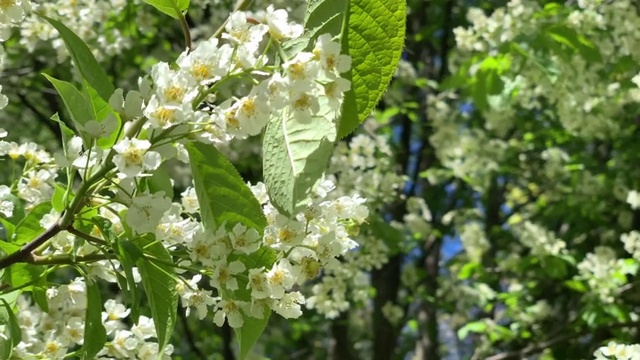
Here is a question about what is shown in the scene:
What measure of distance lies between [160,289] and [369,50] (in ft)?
1.79

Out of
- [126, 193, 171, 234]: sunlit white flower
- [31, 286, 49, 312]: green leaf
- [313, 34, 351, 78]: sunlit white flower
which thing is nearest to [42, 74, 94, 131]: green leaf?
[126, 193, 171, 234]: sunlit white flower

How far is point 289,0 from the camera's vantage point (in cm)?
353

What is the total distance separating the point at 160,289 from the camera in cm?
131

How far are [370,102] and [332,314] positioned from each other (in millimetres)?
3017

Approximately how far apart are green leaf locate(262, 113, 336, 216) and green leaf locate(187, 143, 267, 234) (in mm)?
109

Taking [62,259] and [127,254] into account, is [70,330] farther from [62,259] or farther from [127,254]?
[127,254]

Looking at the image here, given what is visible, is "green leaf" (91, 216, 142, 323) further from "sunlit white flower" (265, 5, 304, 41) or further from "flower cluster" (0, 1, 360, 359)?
"sunlit white flower" (265, 5, 304, 41)

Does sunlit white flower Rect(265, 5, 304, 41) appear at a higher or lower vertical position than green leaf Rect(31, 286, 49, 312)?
higher

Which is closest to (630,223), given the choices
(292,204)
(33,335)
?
(33,335)

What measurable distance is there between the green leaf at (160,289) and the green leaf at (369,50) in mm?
412

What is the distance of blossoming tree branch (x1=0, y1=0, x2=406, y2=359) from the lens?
109cm

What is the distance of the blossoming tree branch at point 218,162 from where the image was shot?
1092mm

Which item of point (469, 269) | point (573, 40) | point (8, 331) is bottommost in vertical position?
point (8, 331)

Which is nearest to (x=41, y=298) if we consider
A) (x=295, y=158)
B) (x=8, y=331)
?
(x=8, y=331)
